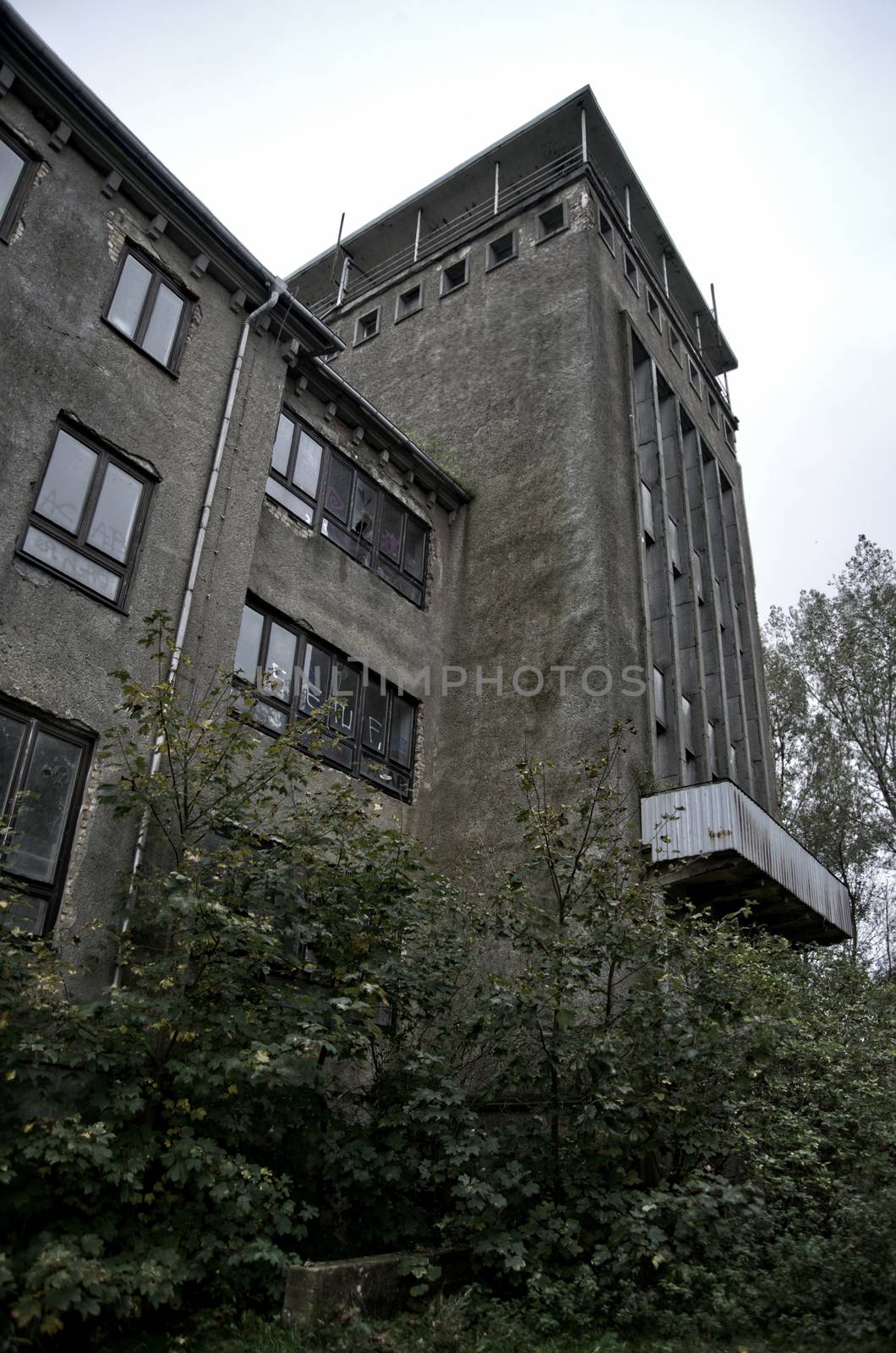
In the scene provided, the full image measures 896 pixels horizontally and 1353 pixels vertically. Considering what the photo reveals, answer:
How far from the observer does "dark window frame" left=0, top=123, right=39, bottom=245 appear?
34.1ft

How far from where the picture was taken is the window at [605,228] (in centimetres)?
1974

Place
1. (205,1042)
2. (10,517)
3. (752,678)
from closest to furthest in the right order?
(205,1042), (10,517), (752,678)

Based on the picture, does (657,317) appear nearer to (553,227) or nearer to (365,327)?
(553,227)

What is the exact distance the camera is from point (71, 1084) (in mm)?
8508

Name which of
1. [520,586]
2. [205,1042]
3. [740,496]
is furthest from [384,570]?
[740,496]

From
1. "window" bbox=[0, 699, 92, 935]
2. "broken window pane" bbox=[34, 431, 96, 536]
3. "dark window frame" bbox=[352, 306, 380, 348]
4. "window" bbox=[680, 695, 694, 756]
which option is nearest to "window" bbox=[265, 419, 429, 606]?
"broken window pane" bbox=[34, 431, 96, 536]

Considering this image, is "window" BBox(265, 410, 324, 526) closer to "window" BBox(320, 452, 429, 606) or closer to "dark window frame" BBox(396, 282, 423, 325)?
"window" BBox(320, 452, 429, 606)

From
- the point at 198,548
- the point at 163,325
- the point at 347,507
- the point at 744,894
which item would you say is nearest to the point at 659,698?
the point at 744,894

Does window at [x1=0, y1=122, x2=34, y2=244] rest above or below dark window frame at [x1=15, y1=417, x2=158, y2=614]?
above

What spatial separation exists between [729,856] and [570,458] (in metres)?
7.24

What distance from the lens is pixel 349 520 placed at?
15164 mm

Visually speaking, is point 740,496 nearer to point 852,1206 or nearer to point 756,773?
point 756,773

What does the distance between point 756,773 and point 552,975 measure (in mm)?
12372

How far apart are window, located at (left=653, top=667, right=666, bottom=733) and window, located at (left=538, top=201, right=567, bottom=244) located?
31.5 feet
